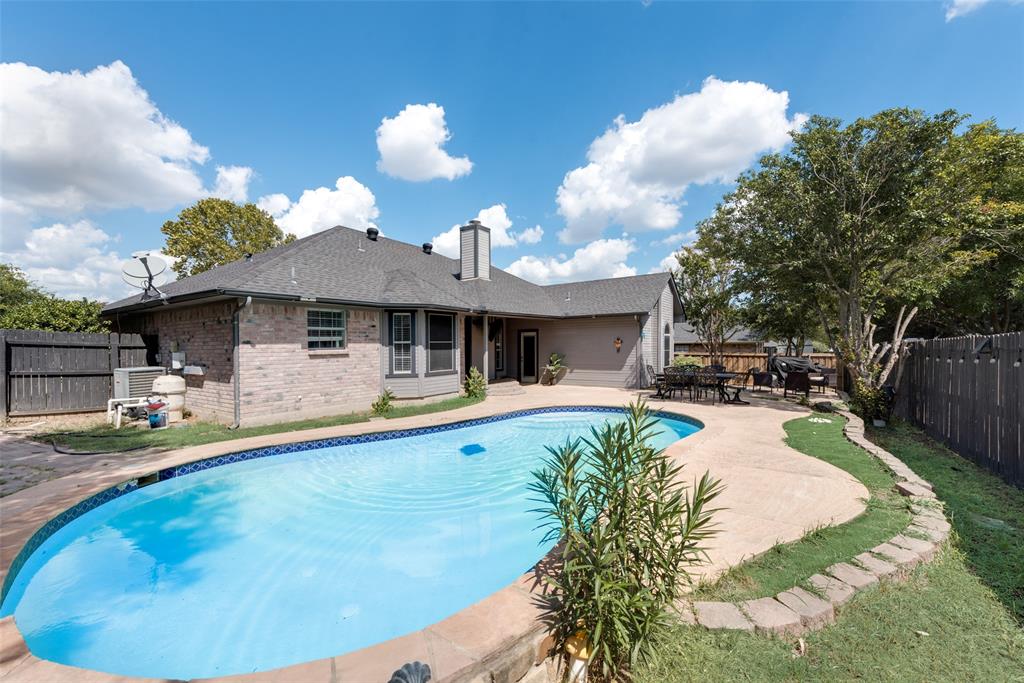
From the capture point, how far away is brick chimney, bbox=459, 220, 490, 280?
16491 millimetres

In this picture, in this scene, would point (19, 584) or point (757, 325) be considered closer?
point (19, 584)

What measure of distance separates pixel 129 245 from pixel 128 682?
22793 mm

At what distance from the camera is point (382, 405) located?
11.0 metres

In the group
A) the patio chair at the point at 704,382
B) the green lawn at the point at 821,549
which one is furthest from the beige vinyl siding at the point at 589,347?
the green lawn at the point at 821,549

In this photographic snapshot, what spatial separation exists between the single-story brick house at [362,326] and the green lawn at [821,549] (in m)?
9.99

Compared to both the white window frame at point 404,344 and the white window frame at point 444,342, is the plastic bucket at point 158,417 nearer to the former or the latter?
the white window frame at point 404,344

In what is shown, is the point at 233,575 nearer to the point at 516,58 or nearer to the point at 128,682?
the point at 128,682

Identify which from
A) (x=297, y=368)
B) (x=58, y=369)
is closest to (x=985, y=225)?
(x=297, y=368)

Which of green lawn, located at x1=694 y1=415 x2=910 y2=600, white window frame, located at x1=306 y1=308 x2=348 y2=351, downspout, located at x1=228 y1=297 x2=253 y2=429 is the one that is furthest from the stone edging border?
white window frame, located at x1=306 y1=308 x2=348 y2=351

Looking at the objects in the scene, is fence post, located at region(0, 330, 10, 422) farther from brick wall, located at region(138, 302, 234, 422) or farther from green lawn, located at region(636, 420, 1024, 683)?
green lawn, located at region(636, 420, 1024, 683)

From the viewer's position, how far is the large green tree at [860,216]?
31.1 feet

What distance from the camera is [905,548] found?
Answer: 335 centimetres

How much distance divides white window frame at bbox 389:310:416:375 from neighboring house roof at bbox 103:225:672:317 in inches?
22.7

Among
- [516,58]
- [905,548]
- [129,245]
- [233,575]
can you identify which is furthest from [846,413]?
[129,245]
